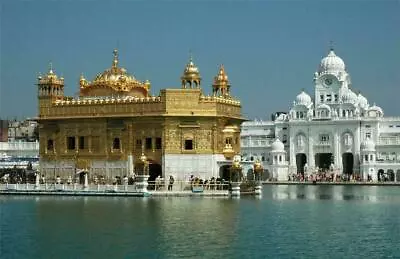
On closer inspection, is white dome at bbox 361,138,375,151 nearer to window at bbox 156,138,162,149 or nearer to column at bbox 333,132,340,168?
column at bbox 333,132,340,168

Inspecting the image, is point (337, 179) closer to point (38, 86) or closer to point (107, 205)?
point (38, 86)

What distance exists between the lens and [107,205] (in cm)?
3056

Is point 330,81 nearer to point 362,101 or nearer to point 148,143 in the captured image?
point 362,101

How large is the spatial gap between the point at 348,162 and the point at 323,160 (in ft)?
9.83

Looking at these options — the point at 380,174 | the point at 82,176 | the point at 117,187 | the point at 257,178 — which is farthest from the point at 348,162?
the point at 117,187

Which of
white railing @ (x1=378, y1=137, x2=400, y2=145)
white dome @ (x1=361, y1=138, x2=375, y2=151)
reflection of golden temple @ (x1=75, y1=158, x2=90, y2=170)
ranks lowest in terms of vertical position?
reflection of golden temple @ (x1=75, y1=158, x2=90, y2=170)

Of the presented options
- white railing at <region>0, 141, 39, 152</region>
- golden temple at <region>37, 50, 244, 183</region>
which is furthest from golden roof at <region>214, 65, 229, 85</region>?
white railing at <region>0, 141, 39, 152</region>

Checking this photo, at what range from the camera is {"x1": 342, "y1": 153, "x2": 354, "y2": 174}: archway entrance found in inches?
3105

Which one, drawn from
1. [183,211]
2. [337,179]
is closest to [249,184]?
[183,211]

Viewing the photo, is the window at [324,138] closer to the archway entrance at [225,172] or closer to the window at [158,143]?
the archway entrance at [225,172]

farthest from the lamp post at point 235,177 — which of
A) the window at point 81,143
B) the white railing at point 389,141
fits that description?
the white railing at point 389,141

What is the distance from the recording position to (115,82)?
4222cm

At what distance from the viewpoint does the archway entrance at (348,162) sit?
259 feet

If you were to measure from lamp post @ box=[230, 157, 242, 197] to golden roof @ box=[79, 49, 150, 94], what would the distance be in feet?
27.6
